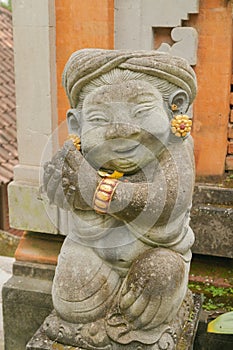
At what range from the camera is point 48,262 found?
3939 millimetres

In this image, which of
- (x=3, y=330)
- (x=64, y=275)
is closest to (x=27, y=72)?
(x=64, y=275)

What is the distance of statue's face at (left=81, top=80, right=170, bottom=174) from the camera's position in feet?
7.73

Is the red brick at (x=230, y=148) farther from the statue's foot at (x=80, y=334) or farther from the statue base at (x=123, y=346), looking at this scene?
the statue's foot at (x=80, y=334)

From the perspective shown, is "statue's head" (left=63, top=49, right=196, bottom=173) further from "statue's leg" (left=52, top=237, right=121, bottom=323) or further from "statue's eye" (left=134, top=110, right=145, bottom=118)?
"statue's leg" (left=52, top=237, right=121, bottom=323)

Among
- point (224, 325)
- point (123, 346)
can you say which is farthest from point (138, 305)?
point (224, 325)

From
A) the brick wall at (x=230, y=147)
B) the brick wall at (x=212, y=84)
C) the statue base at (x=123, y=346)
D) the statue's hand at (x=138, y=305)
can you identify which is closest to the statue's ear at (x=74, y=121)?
the statue's hand at (x=138, y=305)

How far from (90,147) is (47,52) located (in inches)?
54.9

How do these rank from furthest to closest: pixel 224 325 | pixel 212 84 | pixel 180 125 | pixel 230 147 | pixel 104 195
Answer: pixel 230 147 → pixel 212 84 → pixel 180 125 → pixel 104 195 → pixel 224 325

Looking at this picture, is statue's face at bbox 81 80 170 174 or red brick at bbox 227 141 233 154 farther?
red brick at bbox 227 141 233 154

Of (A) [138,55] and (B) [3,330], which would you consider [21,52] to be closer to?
(A) [138,55]

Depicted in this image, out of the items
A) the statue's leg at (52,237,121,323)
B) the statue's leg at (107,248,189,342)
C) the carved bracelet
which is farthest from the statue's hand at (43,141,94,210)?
the statue's leg at (107,248,189,342)

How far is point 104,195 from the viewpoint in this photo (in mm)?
2299

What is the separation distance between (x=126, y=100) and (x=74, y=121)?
31 centimetres

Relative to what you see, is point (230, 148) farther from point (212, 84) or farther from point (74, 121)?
point (74, 121)
